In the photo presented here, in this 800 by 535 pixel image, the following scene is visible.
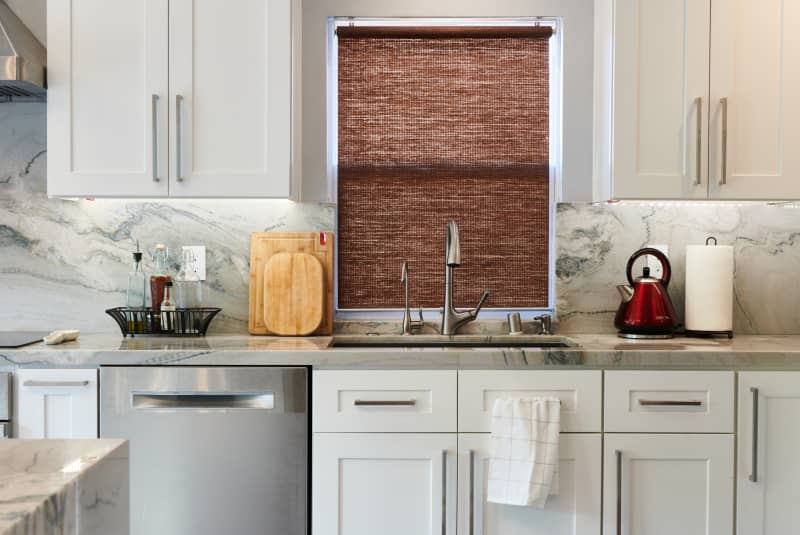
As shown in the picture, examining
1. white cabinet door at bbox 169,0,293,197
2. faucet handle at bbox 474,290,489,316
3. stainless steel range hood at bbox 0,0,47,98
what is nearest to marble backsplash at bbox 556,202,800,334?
faucet handle at bbox 474,290,489,316

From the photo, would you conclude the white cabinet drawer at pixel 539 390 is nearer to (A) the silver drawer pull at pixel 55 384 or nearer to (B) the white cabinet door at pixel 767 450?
(B) the white cabinet door at pixel 767 450

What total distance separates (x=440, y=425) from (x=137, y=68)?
1591 millimetres

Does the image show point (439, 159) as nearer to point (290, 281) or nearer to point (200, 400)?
point (290, 281)

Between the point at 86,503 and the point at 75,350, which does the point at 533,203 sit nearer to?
the point at 75,350

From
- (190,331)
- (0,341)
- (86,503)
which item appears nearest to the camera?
(86,503)

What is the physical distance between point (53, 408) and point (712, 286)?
2301 mm

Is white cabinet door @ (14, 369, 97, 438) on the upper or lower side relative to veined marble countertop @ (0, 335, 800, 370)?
lower

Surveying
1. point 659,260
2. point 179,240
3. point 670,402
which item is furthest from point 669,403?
point 179,240

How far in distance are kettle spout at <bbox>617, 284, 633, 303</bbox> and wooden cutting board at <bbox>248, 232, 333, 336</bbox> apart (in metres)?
1.09

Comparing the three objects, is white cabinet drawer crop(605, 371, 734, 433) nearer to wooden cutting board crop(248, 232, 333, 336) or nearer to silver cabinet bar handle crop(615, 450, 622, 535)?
silver cabinet bar handle crop(615, 450, 622, 535)

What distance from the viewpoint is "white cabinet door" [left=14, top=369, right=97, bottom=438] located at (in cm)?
233

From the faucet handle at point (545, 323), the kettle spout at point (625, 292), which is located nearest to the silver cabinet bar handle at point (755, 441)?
the kettle spout at point (625, 292)

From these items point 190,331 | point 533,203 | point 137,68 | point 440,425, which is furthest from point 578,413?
point 137,68

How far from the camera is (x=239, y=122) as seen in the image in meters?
2.58
